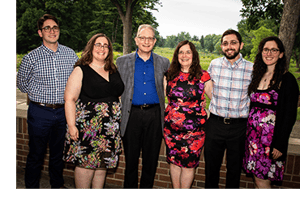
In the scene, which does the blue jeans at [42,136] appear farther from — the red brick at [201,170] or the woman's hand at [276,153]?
the woman's hand at [276,153]

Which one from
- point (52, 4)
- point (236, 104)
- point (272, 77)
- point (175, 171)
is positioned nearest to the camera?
point (272, 77)

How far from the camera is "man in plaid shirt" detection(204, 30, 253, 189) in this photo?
2.32m

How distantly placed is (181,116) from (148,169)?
2.46 ft

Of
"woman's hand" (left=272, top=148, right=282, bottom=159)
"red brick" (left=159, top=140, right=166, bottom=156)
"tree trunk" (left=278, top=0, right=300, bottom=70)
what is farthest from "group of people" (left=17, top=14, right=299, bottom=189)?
"tree trunk" (left=278, top=0, right=300, bottom=70)

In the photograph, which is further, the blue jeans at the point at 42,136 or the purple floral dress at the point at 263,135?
the blue jeans at the point at 42,136

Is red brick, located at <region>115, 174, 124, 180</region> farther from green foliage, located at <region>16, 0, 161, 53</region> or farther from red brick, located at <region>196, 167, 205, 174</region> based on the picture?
green foliage, located at <region>16, 0, 161, 53</region>

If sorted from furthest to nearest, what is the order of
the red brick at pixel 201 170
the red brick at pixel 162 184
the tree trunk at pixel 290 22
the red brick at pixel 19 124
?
1. the tree trunk at pixel 290 22
2. the red brick at pixel 19 124
3. the red brick at pixel 162 184
4. the red brick at pixel 201 170

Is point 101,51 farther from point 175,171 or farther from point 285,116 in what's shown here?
point 285,116

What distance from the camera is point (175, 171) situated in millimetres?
2482

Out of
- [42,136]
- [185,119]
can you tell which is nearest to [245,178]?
[185,119]

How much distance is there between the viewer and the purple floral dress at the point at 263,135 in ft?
6.94

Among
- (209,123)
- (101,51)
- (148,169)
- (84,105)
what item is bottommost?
(148,169)

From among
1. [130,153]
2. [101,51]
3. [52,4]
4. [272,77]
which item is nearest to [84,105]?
[101,51]

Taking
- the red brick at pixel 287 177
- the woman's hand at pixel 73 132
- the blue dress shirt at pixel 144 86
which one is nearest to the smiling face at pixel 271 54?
the blue dress shirt at pixel 144 86
